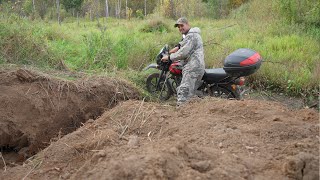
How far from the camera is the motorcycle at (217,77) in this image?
17.7 feet

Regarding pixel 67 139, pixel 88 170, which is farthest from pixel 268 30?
pixel 88 170

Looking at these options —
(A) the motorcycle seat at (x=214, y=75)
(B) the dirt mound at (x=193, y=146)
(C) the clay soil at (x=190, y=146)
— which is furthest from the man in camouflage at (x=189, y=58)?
(B) the dirt mound at (x=193, y=146)

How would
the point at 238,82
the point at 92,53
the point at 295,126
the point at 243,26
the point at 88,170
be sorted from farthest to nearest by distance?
the point at 243,26, the point at 92,53, the point at 238,82, the point at 295,126, the point at 88,170

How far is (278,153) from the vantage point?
9.67ft

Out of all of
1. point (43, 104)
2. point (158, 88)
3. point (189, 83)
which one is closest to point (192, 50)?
point (189, 83)

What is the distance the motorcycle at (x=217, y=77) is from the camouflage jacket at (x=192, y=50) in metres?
0.31

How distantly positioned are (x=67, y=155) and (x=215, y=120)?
→ 1560 millimetres

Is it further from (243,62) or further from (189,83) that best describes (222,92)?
(243,62)

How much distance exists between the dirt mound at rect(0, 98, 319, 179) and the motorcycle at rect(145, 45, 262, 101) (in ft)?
3.96

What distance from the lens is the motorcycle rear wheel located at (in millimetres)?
6055

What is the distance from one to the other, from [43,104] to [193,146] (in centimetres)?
335

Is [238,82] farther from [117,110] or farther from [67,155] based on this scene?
[67,155]

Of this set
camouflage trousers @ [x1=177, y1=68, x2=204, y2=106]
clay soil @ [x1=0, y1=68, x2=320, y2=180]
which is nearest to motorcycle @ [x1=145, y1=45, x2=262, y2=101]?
camouflage trousers @ [x1=177, y1=68, x2=204, y2=106]

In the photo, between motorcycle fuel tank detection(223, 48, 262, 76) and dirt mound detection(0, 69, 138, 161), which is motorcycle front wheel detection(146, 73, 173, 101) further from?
motorcycle fuel tank detection(223, 48, 262, 76)
